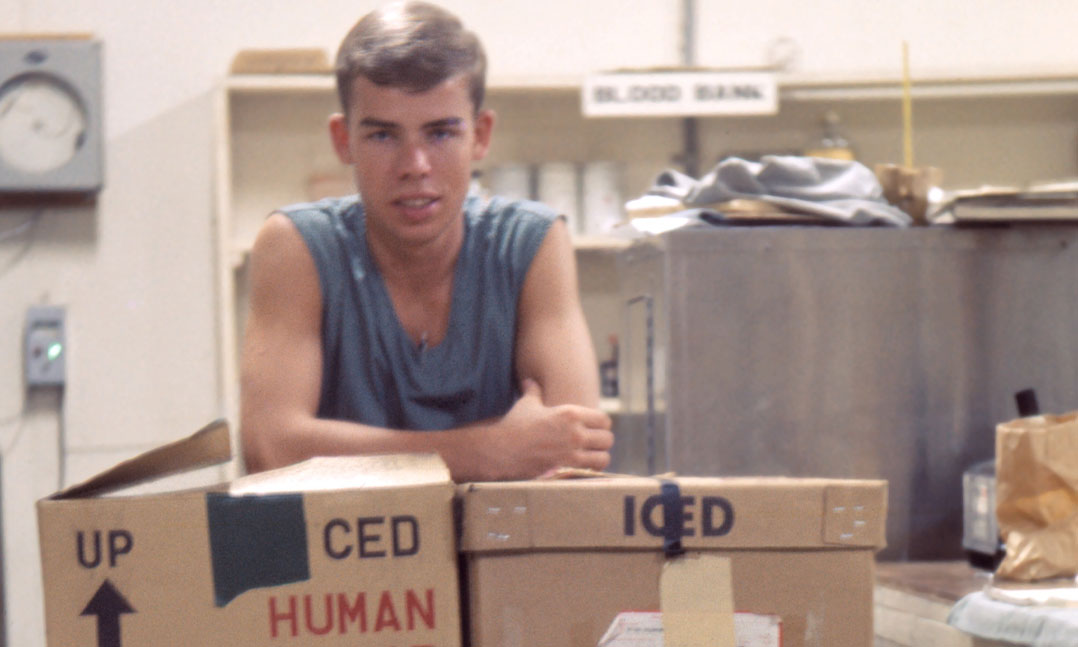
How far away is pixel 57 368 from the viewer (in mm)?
2789

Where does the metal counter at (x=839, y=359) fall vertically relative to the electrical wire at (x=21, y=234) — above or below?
below

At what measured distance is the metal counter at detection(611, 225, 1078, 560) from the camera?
171 centimetres

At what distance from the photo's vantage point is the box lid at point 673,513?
2.62 feet

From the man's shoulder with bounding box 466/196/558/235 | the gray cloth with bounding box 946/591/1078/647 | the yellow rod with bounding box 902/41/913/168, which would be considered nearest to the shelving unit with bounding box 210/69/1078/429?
the yellow rod with bounding box 902/41/913/168

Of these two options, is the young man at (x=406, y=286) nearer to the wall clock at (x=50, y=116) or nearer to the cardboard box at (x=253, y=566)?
the cardboard box at (x=253, y=566)

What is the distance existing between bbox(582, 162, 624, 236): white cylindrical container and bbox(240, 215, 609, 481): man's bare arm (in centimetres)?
145

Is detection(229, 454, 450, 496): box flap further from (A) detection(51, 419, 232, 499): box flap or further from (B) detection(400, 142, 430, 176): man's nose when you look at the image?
(B) detection(400, 142, 430, 176): man's nose

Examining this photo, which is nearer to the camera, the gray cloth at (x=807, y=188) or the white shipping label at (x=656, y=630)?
the white shipping label at (x=656, y=630)

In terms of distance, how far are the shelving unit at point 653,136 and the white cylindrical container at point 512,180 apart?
16cm

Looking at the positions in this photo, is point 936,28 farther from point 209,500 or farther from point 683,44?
point 209,500

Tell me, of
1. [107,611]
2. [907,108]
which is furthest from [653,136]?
[107,611]

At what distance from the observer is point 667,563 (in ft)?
2.63

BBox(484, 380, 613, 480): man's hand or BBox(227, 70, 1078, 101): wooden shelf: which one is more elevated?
BBox(227, 70, 1078, 101): wooden shelf

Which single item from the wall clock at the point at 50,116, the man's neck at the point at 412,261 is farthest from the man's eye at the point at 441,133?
the wall clock at the point at 50,116
